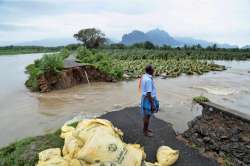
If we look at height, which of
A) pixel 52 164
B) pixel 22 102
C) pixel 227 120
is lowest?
pixel 22 102

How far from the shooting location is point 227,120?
470cm

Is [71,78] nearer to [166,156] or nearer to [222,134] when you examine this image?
[222,134]

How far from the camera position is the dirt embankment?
12320mm

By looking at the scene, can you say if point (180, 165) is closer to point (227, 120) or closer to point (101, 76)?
point (227, 120)

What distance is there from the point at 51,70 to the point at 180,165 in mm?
9641

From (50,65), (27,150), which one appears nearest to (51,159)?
(27,150)

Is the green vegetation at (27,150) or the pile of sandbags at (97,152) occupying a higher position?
the pile of sandbags at (97,152)

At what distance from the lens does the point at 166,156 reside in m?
4.05

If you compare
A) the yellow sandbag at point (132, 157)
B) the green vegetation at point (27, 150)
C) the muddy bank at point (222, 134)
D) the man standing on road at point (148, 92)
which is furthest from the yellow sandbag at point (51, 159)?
the muddy bank at point (222, 134)

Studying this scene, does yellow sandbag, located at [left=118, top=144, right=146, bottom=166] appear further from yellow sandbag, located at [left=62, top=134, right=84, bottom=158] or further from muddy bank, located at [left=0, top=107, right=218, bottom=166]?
yellow sandbag, located at [left=62, top=134, right=84, bottom=158]

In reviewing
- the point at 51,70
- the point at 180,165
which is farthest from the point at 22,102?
the point at 180,165

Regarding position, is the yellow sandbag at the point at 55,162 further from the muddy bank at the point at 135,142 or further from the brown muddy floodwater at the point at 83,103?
the brown muddy floodwater at the point at 83,103

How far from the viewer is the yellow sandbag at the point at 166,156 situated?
13.0 feet

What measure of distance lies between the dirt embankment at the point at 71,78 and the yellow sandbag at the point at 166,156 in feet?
30.2
